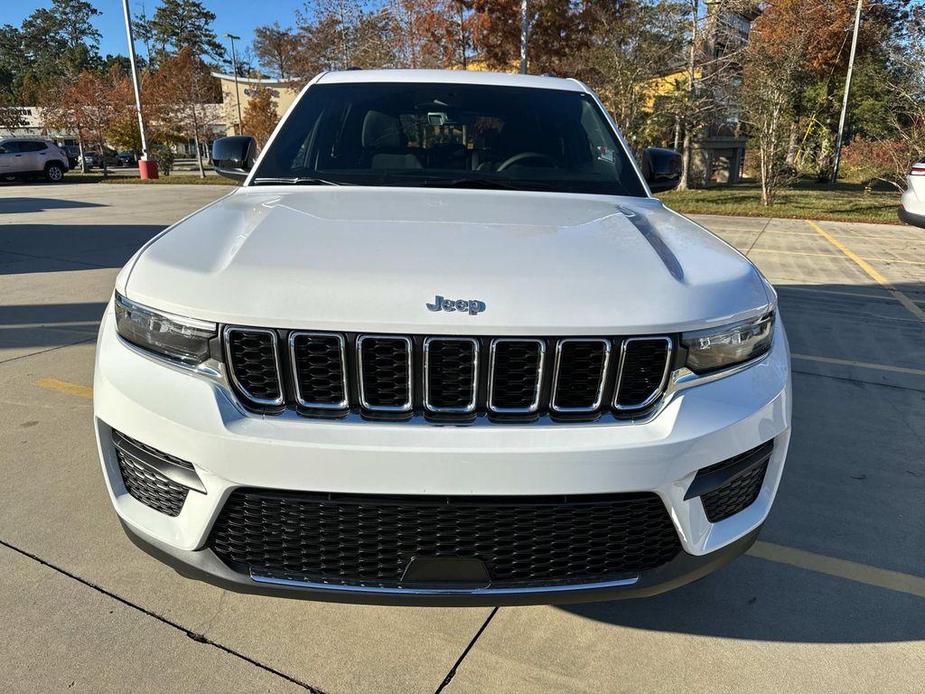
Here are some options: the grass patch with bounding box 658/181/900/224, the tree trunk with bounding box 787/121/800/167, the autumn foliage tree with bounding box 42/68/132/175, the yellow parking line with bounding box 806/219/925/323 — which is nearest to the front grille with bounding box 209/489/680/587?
the yellow parking line with bounding box 806/219/925/323

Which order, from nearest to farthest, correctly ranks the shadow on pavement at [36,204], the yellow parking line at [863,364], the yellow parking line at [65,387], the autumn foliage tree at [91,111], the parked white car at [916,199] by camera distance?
the yellow parking line at [65,387] < the yellow parking line at [863,364] < the parked white car at [916,199] < the shadow on pavement at [36,204] < the autumn foliage tree at [91,111]

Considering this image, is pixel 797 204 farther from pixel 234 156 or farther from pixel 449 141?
pixel 234 156

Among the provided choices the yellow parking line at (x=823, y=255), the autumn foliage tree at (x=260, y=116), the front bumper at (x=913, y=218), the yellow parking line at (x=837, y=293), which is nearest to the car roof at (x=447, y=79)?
the yellow parking line at (x=837, y=293)

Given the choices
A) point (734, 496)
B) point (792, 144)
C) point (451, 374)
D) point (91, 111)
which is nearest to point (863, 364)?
point (734, 496)

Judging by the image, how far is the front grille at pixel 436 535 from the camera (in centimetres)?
173

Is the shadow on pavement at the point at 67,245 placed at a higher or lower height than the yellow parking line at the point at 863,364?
higher

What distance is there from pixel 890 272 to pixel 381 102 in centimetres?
790

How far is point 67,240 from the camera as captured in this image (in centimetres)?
982

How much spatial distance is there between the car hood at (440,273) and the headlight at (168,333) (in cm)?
3

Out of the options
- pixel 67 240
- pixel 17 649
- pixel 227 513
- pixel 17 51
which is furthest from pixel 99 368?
pixel 17 51

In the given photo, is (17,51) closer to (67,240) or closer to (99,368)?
(67,240)

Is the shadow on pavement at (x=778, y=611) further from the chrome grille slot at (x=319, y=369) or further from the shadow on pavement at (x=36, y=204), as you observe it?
the shadow on pavement at (x=36, y=204)

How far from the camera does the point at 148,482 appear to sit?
190 cm

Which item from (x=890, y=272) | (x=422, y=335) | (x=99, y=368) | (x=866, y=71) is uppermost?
(x=866, y=71)
